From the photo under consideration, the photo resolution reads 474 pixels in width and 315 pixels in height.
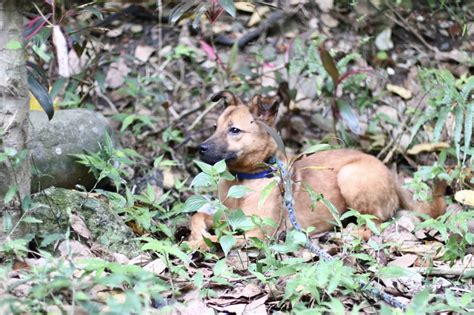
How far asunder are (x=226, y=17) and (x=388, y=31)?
6.97 ft

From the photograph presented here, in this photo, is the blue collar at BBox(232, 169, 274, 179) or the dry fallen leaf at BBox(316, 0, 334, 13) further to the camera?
the dry fallen leaf at BBox(316, 0, 334, 13)

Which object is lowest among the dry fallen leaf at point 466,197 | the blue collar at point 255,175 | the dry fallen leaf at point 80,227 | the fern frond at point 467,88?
the blue collar at point 255,175

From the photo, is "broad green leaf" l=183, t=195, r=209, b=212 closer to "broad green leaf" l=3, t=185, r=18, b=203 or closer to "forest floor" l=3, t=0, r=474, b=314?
"forest floor" l=3, t=0, r=474, b=314

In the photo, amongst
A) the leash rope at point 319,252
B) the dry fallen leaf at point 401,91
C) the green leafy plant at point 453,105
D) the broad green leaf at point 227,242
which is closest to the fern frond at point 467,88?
the green leafy plant at point 453,105

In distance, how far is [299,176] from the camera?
658 centimetres

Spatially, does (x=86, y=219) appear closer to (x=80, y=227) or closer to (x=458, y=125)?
(x=80, y=227)

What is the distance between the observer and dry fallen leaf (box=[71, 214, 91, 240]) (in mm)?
4879

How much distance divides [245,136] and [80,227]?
203 cm

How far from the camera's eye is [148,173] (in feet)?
23.4

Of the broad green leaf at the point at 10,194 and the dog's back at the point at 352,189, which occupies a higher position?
the broad green leaf at the point at 10,194

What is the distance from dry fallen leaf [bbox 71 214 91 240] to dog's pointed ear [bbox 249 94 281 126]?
2131 millimetres

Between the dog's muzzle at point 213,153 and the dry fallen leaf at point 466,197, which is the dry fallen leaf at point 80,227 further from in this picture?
the dry fallen leaf at point 466,197

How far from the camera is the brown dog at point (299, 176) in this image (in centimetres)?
632

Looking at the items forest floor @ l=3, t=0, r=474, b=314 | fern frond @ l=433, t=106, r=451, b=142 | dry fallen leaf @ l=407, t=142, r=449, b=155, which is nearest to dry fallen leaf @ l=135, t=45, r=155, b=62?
forest floor @ l=3, t=0, r=474, b=314
